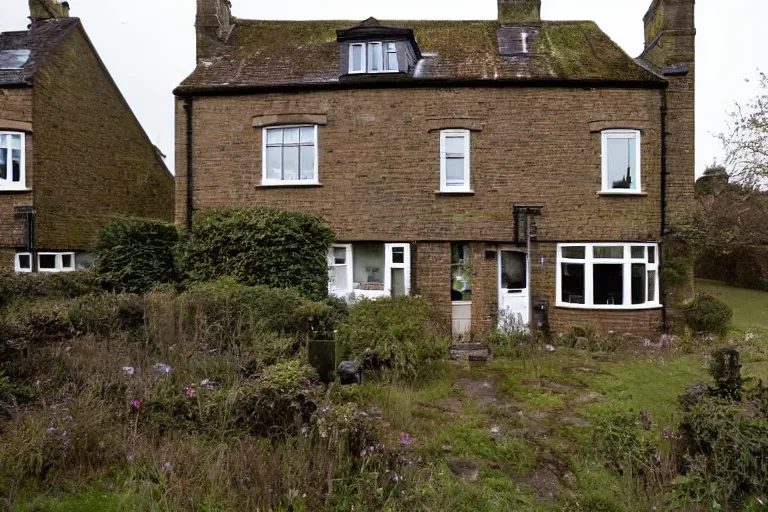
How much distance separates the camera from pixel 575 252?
12.6 m

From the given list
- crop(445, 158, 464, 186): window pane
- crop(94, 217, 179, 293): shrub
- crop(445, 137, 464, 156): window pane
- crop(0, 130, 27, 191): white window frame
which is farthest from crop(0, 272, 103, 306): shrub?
crop(445, 137, 464, 156): window pane

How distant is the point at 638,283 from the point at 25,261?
17384mm

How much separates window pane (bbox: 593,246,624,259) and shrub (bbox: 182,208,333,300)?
7.07 m

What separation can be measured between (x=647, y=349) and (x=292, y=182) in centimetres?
971

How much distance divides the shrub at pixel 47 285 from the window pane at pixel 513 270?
10.4m

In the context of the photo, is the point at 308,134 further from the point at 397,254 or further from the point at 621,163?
the point at 621,163

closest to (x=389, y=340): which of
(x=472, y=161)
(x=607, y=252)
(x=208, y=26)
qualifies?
(x=472, y=161)

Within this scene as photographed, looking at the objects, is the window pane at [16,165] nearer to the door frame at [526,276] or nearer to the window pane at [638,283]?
the door frame at [526,276]

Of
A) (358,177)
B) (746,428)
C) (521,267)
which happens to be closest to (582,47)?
(521,267)

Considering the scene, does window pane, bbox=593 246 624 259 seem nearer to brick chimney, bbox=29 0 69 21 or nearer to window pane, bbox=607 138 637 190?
window pane, bbox=607 138 637 190

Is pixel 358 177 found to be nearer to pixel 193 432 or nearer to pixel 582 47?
pixel 582 47

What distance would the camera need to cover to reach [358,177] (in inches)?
508

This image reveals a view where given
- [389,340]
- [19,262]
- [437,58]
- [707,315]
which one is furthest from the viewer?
[19,262]

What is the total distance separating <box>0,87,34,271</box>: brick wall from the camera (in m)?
13.9
